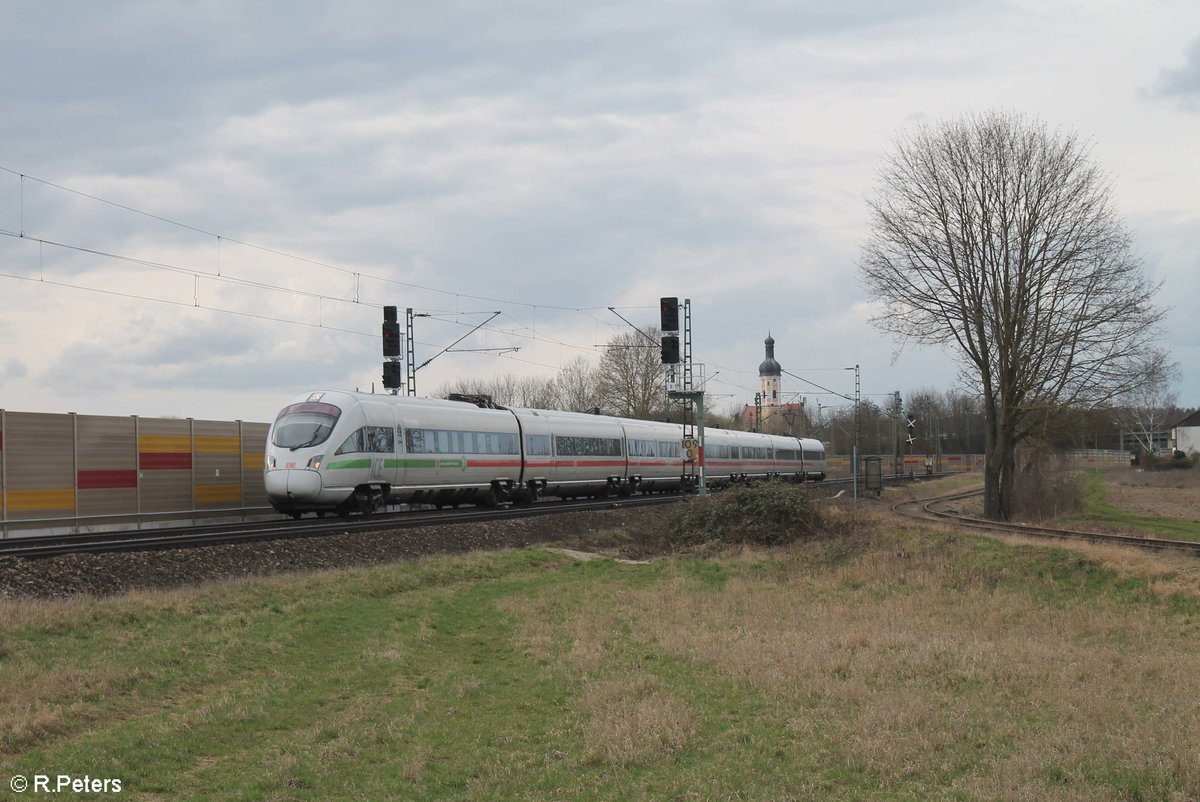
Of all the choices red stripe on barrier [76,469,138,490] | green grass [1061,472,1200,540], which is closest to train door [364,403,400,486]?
red stripe on barrier [76,469,138,490]

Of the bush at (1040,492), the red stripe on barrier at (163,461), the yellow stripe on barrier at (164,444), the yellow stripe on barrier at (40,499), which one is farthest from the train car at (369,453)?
the bush at (1040,492)

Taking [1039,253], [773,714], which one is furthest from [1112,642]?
[1039,253]

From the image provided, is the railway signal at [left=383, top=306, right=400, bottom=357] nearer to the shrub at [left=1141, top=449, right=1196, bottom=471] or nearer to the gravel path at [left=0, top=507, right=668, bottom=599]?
the gravel path at [left=0, top=507, right=668, bottom=599]

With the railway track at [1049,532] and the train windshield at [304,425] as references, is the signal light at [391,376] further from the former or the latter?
the railway track at [1049,532]

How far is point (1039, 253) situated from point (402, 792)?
34.4 metres

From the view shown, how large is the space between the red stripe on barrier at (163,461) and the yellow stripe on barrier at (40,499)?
2459 mm

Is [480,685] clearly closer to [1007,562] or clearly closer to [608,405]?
[1007,562]

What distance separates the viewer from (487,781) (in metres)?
8.77

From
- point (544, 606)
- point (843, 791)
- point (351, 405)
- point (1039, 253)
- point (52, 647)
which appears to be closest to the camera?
point (843, 791)

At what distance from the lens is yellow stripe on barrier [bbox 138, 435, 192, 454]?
103ft

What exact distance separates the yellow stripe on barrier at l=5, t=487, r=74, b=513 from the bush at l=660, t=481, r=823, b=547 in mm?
16121

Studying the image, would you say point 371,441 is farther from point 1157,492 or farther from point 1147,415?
point 1147,415

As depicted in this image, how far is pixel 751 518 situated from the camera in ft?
98.6

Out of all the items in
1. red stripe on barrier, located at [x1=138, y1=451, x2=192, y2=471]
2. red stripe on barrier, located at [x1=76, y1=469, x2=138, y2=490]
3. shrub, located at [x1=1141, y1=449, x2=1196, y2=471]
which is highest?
A: red stripe on barrier, located at [x1=138, y1=451, x2=192, y2=471]
